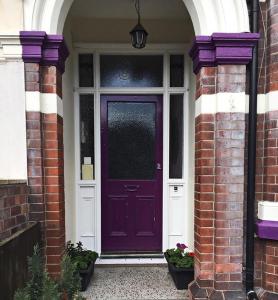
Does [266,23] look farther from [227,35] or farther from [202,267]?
[202,267]

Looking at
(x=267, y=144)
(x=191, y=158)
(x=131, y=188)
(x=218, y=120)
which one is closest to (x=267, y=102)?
(x=267, y=144)

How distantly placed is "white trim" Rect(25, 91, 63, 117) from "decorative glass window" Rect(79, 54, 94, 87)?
1317mm

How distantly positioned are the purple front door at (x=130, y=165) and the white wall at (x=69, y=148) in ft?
1.38

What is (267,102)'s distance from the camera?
2844 millimetres

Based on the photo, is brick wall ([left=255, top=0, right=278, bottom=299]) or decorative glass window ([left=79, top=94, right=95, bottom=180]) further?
decorative glass window ([left=79, top=94, right=95, bottom=180])

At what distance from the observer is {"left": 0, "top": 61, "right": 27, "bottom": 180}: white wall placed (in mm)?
2773

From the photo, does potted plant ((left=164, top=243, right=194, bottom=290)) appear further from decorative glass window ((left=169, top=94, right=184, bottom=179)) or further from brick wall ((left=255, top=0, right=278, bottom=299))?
decorative glass window ((left=169, top=94, right=184, bottom=179))

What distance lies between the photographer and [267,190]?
283 cm

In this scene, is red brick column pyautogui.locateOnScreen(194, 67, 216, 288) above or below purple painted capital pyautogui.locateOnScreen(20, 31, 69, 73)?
below

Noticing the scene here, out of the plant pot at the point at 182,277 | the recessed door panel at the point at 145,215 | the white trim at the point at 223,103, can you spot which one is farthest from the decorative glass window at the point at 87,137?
the white trim at the point at 223,103

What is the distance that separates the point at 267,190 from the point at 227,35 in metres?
1.53

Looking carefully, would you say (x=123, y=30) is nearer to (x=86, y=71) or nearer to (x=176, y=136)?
(x=86, y=71)

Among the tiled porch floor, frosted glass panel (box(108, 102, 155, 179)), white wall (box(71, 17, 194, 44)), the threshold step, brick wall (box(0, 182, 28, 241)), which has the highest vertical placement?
white wall (box(71, 17, 194, 44))

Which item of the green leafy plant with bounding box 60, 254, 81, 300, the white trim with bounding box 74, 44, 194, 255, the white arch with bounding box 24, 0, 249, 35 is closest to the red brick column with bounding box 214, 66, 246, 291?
the white arch with bounding box 24, 0, 249, 35
